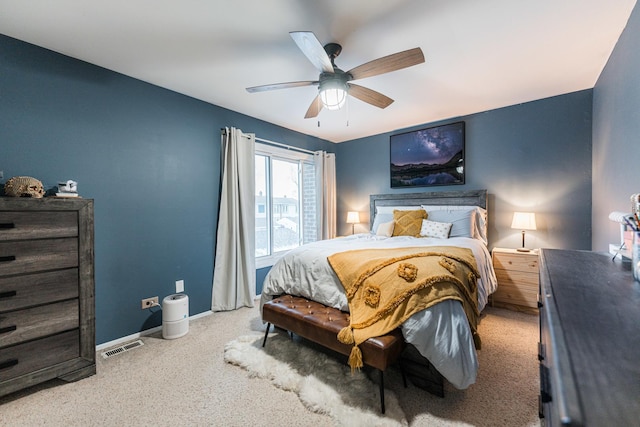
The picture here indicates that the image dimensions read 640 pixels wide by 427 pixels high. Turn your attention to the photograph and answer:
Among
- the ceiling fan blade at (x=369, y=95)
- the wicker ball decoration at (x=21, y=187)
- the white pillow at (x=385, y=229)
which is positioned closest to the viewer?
the wicker ball decoration at (x=21, y=187)

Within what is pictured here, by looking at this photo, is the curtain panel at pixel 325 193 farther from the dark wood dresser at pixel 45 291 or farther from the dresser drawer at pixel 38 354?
the dresser drawer at pixel 38 354

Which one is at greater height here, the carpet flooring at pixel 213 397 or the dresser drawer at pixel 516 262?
the dresser drawer at pixel 516 262

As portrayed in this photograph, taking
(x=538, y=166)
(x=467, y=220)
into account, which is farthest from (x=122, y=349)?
(x=538, y=166)

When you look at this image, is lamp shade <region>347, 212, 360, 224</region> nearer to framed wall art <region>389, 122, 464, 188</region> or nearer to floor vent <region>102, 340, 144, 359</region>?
framed wall art <region>389, 122, 464, 188</region>

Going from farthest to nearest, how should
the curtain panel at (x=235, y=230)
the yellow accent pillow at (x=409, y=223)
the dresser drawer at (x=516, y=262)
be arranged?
the yellow accent pillow at (x=409, y=223), the curtain panel at (x=235, y=230), the dresser drawer at (x=516, y=262)

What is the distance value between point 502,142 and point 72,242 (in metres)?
4.49

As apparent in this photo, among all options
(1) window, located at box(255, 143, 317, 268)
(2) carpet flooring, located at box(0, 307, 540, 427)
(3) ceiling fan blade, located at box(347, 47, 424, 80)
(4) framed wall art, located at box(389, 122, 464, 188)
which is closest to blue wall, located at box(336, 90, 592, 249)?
(4) framed wall art, located at box(389, 122, 464, 188)

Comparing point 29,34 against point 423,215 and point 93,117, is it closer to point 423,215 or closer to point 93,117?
point 93,117

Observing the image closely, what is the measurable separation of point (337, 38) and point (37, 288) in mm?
2712

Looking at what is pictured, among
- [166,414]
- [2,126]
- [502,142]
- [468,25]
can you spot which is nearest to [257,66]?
[468,25]

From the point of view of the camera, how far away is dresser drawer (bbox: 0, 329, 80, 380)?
169 cm

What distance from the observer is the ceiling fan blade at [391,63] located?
1.66 meters

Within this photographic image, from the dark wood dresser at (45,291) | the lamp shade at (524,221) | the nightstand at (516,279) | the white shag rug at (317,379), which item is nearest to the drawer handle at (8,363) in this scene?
the dark wood dresser at (45,291)

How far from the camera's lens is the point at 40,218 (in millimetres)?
1794
